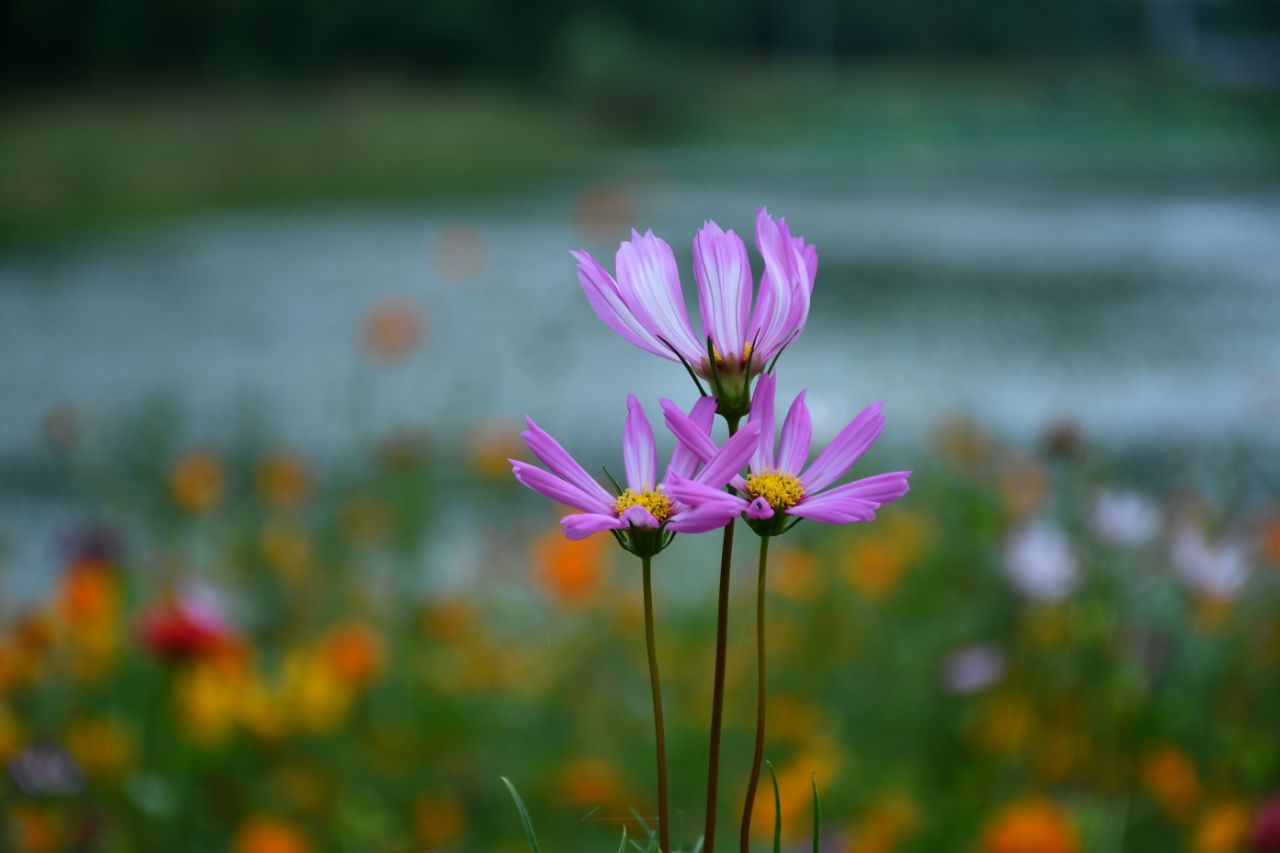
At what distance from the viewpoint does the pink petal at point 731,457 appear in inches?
A: 9.0

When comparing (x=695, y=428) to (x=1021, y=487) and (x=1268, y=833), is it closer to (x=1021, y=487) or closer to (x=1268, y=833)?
(x=1268, y=833)

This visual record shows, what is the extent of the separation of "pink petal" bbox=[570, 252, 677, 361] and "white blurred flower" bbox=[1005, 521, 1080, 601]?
35.7 inches

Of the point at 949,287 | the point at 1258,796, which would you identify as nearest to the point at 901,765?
the point at 1258,796

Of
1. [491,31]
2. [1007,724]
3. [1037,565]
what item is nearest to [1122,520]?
[1037,565]

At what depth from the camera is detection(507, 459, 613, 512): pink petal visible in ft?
0.79

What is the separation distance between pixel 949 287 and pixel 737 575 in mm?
3302

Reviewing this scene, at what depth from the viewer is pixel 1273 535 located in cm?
143

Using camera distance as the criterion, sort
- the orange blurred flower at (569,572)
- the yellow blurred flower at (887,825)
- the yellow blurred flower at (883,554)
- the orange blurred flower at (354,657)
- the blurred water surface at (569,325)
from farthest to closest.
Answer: the blurred water surface at (569,325), the yellow blurred flower at (883,554), the orange blurred flower at (569,572), the orange blurred flower at (354,657), the yellow blurred flower at (887,825)

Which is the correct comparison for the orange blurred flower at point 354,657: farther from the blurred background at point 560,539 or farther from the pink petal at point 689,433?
the pink petal at point 689,433

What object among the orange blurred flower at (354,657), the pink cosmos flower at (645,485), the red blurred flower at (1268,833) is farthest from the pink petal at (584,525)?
the orange blurred flower at (354,657)

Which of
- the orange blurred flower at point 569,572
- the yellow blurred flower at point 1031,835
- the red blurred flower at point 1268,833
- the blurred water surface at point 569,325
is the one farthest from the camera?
A: the blurred water surface at point 569,325

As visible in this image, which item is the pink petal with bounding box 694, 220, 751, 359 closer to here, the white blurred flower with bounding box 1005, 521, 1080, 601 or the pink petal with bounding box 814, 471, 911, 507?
the pink petal with bounding box 814, 471, 911, 507

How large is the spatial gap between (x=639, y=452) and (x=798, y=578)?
1.21 metres

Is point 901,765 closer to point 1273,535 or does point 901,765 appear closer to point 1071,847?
point 1071,847
